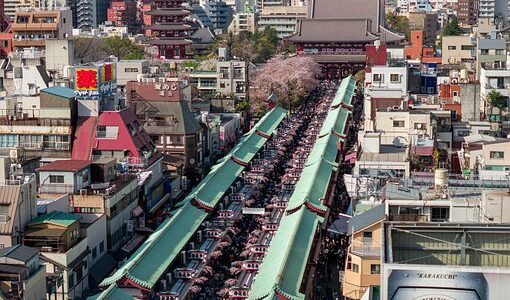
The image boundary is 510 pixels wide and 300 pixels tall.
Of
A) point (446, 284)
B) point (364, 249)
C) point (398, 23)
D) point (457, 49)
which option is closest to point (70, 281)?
point (364, 249)

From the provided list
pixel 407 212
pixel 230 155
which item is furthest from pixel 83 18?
pixel 407 212

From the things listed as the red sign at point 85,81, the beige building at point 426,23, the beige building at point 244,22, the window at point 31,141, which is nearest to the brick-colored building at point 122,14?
the beige building at point 244,22

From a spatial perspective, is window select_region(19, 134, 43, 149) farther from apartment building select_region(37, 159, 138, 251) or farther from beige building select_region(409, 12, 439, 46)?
beige building select_region(409, 12, 439, 46)

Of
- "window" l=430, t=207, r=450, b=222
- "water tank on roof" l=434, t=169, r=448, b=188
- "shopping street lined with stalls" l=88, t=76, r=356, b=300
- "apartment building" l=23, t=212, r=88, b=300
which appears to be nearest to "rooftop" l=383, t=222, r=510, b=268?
"window" l=430, t=207, r=450, b=222

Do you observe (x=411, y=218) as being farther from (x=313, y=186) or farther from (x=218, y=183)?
(x=218, y=183)

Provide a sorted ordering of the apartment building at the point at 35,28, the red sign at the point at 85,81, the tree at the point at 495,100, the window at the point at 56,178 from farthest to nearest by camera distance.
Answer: the apartment building at the point at 35,28 < the tree at the point at 495,100 < the red sign at the point at 85,81 < the window at the point at 56,178

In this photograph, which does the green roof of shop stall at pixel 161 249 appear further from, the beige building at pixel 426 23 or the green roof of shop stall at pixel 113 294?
the beige building at pixel 426 23

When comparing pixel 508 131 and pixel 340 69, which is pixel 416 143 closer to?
pixel 508 131
